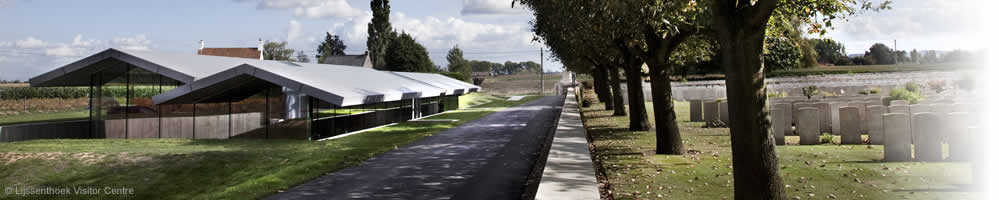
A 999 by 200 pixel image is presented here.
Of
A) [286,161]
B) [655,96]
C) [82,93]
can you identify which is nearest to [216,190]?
[286,161]

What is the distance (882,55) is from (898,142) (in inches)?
4216

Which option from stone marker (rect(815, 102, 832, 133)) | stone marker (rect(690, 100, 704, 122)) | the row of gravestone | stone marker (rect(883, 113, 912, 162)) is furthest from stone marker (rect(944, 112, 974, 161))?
stone marker (rect(690, 100, 704, 122))

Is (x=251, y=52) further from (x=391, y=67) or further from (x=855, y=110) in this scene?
(x=855, y=110)

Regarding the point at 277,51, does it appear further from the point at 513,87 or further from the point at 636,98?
the point at 636,98

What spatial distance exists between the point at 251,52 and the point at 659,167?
2844 inches

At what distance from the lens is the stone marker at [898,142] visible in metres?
9.91

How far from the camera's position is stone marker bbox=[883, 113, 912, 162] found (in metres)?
9.91

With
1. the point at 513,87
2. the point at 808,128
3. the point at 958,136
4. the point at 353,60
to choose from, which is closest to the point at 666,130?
the point at 808,128

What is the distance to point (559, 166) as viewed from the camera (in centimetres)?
975

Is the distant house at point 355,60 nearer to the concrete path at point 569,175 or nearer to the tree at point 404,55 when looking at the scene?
the tree at point 404,55

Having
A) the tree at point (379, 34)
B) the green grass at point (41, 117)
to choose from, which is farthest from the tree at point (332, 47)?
the green grass at point (41, 117)

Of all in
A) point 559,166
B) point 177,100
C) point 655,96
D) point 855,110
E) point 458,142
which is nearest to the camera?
point 559,166

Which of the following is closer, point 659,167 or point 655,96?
point 659,167

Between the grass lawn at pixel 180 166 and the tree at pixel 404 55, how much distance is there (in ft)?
199
